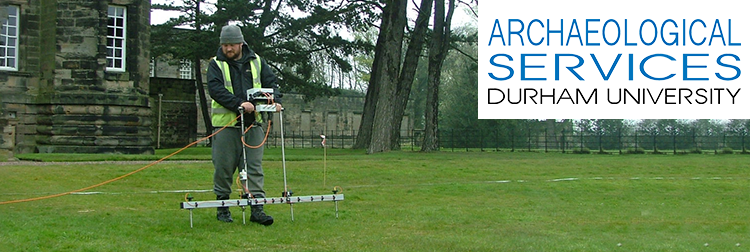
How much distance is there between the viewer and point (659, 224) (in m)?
11.2

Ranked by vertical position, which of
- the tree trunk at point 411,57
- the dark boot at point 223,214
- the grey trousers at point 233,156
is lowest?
the dark boot at point 223,214

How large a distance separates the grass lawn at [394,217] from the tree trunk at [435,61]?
21.5m

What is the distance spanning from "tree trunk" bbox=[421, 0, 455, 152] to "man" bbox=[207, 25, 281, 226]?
3134 centimetres

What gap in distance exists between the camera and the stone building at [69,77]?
32.9 m

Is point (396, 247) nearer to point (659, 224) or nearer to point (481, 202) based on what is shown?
point (659, 224)

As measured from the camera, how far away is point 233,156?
1012 centimetres

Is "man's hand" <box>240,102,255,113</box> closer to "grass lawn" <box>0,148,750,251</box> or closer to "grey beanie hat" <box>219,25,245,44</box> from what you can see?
"grey beanie hat" <box>219,25,245,44</box>

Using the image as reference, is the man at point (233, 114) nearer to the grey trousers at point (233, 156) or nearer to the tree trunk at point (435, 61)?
the grey trousers at point (233, 156)

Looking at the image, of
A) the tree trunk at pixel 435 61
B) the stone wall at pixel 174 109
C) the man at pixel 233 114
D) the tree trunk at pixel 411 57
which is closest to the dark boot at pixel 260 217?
the man at pixel 233 114

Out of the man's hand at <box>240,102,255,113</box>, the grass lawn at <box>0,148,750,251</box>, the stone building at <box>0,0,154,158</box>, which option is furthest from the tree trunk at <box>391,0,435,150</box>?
the man's hand at <box>240,102,255,113</box>

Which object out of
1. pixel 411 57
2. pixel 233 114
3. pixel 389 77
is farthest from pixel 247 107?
pixel 411 57

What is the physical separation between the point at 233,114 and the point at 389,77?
2873 centimetres

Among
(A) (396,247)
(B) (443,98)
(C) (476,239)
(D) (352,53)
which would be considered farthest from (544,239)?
(B) (443,98)

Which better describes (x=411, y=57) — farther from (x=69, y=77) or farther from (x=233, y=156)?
(x=233, y=156)
